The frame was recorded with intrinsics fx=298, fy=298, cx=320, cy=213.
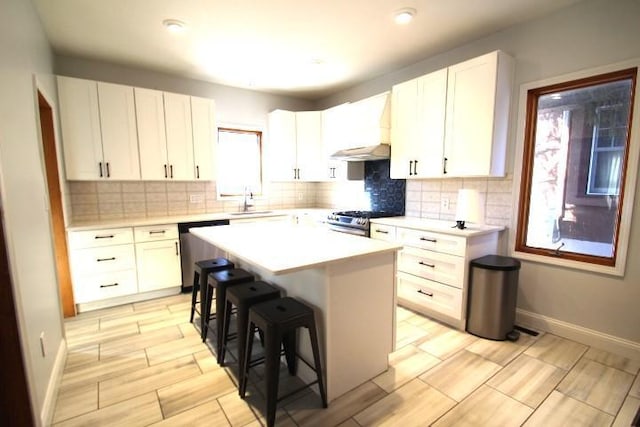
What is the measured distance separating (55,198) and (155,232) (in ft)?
2.97

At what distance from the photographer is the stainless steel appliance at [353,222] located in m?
3.45

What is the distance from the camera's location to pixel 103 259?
308 cm

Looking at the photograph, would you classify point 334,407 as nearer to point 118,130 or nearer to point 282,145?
point 118,130

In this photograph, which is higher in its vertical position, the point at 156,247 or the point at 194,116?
the point at 194,116

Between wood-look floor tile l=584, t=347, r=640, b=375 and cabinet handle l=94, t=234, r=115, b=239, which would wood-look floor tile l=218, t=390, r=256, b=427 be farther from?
wood-look floor tile l=584, t=347, r=640, b=375

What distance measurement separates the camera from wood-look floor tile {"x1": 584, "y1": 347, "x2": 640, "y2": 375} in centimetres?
208

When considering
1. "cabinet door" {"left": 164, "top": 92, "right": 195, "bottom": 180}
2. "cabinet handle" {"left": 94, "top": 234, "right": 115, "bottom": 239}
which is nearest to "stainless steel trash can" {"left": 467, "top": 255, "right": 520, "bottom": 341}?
"cabinet door" {"left": 164, "top": 92, "right": 195, "bottom": 180}

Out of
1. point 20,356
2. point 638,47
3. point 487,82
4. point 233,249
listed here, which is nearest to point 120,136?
point 233,249

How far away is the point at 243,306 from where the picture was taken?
6.17 ft

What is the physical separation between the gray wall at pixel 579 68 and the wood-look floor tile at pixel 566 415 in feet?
2.98

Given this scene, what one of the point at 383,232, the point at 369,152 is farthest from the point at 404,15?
the point at 383,232

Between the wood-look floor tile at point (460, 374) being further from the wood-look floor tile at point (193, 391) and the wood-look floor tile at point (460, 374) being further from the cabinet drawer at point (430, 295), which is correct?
the wood-look floor tile at point (193, 391)

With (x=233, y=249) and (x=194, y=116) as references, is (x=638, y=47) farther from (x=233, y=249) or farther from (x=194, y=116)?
(x=194, y=116)

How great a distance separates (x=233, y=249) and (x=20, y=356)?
3.54ft
